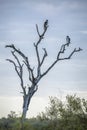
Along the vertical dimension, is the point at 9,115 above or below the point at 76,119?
above

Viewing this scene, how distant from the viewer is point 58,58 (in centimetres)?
3388

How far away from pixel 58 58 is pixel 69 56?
123 cm

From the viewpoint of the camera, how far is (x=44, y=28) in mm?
33344

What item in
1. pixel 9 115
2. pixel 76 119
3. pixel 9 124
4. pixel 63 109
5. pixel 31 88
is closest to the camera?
pixel 31 88

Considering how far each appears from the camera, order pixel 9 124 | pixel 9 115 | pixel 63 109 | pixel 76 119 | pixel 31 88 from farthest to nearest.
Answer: pixel 9 115 < pixel 9 124 < pixel 63 109 < pixel 76 119 < pixel 31 88

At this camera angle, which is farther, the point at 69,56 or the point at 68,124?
the point at 68,124

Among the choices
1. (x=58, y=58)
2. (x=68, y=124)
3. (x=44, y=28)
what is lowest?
(x=68, y=124)

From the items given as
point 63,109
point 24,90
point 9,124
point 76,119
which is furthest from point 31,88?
point 9,124

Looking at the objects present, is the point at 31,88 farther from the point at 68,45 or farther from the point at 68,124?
the point at 68,124

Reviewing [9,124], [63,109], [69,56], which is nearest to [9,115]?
[9,124]

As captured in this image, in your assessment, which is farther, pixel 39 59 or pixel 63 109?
pixel 63 109

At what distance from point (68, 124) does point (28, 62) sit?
20.5m

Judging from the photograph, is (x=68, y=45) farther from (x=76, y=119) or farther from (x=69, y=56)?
(x=76, y=119)

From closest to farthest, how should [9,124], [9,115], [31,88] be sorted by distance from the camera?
[31,88] < [9,124] < [9,115]
